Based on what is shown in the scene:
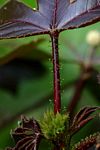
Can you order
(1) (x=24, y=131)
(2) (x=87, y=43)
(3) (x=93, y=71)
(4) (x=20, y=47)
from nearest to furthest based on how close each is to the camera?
(1) (x=24, y=131)
(4) (x=20, y=47)
(3) (x=93, y=71)
(2) (x=87, y=43)

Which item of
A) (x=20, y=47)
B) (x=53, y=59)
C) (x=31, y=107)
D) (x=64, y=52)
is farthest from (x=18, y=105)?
(x=53, y=59)

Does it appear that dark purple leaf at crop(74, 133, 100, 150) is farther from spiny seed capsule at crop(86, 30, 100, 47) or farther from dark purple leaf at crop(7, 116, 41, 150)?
spiny seed capsule at crop(86, 30, 100, 47)

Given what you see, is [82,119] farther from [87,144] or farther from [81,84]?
[81,84]

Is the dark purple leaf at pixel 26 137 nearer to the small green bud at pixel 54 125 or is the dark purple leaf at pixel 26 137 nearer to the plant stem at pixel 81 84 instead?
the small green bud at pixel 54 125

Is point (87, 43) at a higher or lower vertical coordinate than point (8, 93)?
higher

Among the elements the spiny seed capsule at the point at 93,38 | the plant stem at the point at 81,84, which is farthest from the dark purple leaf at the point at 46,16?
the spiny seed capsule at the point at 93,38

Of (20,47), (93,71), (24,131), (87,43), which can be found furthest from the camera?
(87,43)

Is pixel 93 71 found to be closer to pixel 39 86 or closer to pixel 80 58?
pixel 80 58

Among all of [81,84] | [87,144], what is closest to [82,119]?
[87,144]
